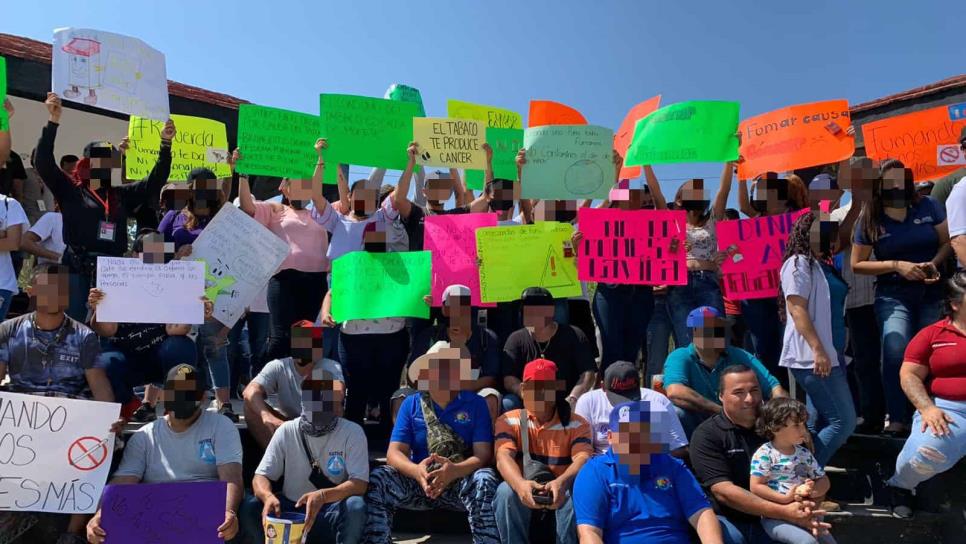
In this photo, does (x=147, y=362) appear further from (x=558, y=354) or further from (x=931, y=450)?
(x=931, y=450)

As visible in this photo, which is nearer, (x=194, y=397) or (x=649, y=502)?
(x=649, y=502)

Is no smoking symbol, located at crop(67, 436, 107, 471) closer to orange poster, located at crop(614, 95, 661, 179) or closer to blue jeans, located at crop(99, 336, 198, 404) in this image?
blue jeans, located at crop(99, 336, 198, 404)

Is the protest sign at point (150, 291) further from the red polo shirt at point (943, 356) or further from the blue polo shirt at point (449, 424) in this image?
the red polo shirt at point (943, 356)

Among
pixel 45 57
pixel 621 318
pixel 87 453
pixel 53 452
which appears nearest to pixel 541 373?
pixel 621 318

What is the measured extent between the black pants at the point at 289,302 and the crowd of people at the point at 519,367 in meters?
0.02

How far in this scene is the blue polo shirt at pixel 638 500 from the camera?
15.0 feet

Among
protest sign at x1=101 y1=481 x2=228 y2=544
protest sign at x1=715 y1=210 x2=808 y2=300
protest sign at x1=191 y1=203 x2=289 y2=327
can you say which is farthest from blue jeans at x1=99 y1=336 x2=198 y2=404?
protest sign at x1=715 y1=210 x2=808 y2=300

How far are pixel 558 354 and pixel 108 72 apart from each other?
454 cm

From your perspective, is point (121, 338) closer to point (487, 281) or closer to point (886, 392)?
point (487, 281)

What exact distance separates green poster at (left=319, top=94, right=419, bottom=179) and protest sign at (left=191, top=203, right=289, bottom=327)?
1280 millimetres

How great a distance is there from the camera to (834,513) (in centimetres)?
544

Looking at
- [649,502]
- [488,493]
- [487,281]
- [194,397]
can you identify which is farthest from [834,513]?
[194,397]

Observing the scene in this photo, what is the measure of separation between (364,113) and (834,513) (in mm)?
5270

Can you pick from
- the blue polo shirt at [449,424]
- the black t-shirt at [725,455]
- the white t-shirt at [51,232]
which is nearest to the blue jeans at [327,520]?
the blue polo shirt at [449,424]
